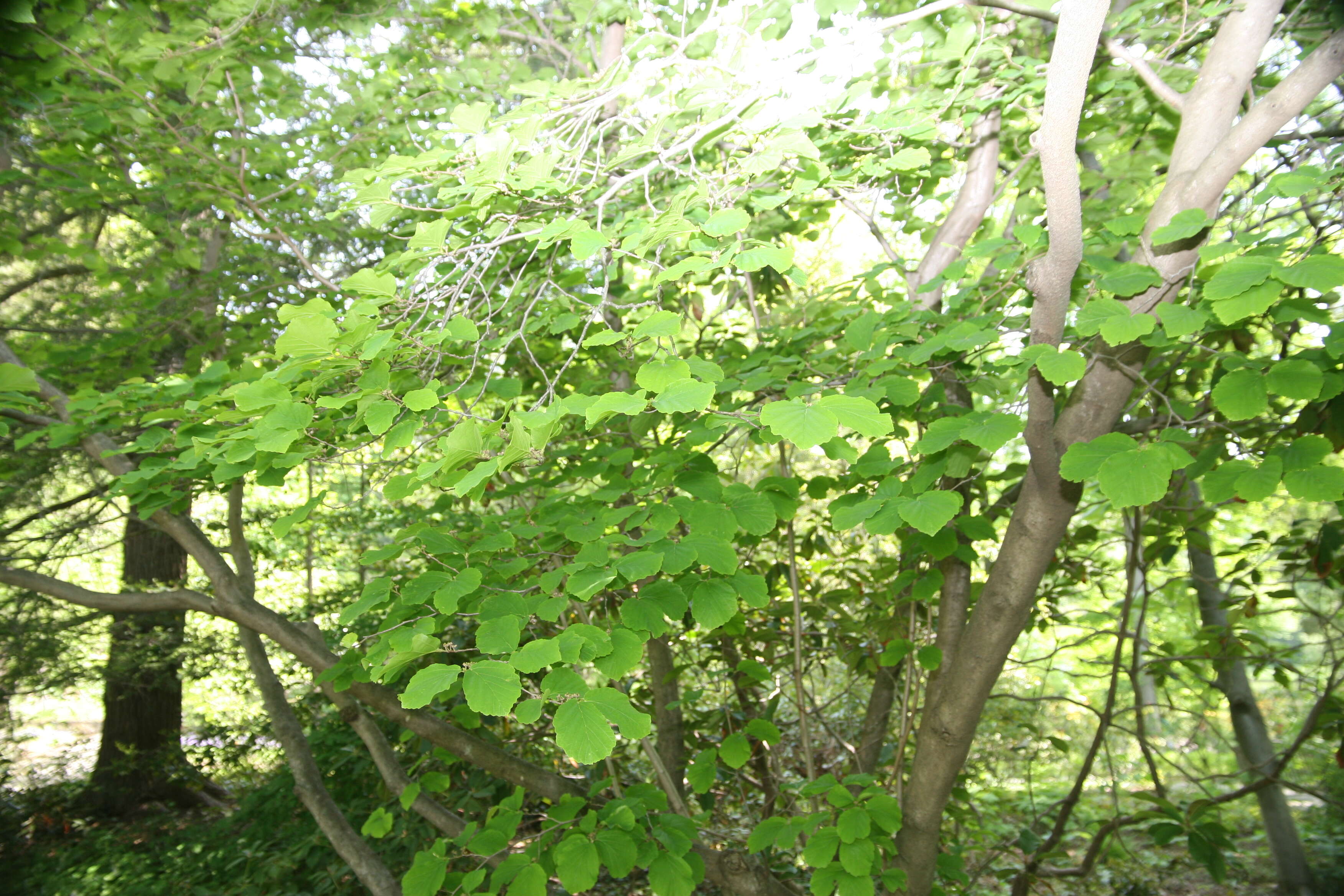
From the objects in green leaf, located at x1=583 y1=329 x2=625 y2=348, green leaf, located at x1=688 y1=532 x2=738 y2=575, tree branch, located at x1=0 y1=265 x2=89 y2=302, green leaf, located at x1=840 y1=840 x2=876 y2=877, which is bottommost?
green leaf, located at x1=840 y1=840 x2=876 y2=877

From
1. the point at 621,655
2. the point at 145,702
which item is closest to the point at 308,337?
the point at 621,655

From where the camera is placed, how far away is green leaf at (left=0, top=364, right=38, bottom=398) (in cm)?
186

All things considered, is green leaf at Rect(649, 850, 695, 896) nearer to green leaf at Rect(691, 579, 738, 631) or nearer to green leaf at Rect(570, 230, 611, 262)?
green leaf at Rect(691, 579, 738, 631)

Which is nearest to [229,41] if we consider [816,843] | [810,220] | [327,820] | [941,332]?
[810,220]

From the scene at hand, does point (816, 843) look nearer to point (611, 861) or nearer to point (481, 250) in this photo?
point (611, 861)

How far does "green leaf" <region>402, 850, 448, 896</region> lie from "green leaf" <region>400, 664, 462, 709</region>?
1.02 m

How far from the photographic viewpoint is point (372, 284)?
147 cm

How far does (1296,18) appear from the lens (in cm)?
236

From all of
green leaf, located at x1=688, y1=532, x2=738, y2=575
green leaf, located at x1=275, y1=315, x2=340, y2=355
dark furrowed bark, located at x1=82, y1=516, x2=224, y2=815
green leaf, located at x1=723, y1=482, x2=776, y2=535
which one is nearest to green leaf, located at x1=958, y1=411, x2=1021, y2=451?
green leaf, located at x1=723, y1=482, x2=776, y2=535

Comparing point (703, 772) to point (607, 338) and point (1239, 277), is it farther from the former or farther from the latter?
point (1239, 277)

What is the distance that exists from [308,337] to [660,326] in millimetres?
623

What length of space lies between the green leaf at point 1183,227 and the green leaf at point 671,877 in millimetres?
1808

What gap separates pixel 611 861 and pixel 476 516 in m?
1.64

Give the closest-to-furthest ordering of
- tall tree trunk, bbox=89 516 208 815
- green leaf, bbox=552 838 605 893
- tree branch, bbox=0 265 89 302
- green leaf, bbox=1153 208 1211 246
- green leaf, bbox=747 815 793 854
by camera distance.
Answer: green leaf, bbox=1153 208 1211 246
green leaf, bbox=552 838 605 893
green leaf, bbox=747 815 793 854
tall tree trunk, bbox=89 516 208 815
tree branch, bbox=0 265 89 302
